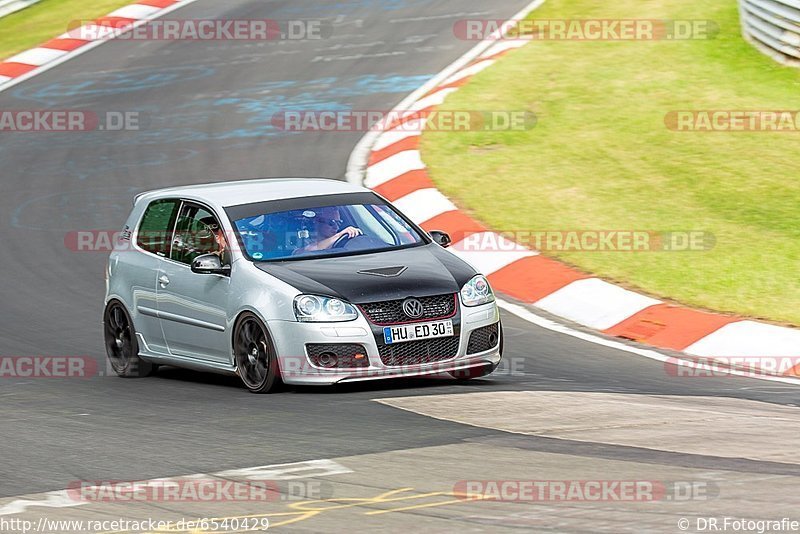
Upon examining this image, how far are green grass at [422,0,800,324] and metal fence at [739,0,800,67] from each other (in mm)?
196

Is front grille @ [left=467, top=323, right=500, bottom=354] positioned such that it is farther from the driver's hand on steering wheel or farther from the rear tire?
the rear tire

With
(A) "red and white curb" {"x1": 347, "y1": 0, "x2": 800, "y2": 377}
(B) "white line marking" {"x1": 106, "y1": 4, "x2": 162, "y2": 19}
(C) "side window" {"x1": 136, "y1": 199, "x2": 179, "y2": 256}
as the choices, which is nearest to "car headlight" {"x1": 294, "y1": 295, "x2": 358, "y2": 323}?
(C) "side window" {"x1": 136, "y1": 199, "x2": 179, "y2": 256}

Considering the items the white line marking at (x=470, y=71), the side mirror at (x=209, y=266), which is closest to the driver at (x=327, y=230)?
the side mirror at (x=209, y=266)

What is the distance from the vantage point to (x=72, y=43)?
80.0ft

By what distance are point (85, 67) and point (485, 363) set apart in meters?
14.7

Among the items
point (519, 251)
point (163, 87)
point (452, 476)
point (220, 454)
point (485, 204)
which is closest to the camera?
point (452, 476)

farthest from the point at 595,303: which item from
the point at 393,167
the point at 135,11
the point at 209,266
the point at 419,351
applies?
the point at 135,11

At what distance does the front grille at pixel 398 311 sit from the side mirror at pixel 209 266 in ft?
3.77

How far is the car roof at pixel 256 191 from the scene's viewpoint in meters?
10.7

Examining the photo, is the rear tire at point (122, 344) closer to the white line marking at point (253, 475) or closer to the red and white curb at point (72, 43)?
the white line marking at point (253, 475)

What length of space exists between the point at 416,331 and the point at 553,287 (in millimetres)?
3284

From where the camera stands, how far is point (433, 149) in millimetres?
16938

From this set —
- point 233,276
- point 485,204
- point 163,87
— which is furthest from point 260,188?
point 163,87

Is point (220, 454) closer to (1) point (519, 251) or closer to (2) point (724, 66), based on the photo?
(1) point (519, 251)
